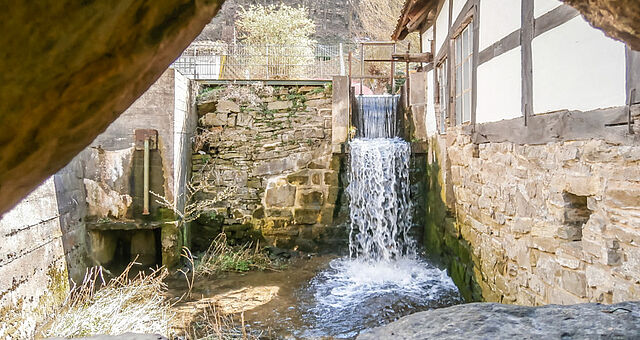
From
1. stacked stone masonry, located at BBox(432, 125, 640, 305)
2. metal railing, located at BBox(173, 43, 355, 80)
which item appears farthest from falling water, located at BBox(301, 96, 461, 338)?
metal railing, located at BBox(173, 43, 355, 80)

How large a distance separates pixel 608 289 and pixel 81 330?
3978 millimetres

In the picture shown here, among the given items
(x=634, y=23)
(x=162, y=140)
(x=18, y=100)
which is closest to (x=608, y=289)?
(x=634, y=23)

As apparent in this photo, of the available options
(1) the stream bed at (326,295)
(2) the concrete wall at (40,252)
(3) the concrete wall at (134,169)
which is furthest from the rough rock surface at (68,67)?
(3) the concrete wall at (134,169)

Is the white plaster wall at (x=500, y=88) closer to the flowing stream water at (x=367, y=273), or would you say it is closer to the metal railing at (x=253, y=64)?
the flowing stream water at (x=367, y=273)

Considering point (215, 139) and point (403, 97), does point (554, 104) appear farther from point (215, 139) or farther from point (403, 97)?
point (215, 139)

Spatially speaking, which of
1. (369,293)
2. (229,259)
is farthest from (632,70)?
(229,259)

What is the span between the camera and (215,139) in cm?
728

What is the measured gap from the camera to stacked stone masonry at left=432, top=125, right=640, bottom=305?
7.81 feet

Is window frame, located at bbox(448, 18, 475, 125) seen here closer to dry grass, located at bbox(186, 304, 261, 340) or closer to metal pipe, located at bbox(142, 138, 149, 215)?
dry grass, located at bbox(186, 304, 261, 340)

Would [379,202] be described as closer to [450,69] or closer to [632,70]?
[450,69]

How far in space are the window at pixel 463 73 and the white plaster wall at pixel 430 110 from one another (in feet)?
3.69

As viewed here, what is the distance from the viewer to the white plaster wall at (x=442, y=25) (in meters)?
6.22

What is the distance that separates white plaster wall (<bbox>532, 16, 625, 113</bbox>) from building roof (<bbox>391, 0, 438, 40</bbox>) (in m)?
3.62

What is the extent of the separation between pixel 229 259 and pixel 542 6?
5422 millimetres
